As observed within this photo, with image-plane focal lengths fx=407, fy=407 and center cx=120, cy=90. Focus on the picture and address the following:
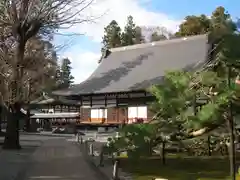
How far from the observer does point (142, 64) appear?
36906mm

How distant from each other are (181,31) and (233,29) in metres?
41.9

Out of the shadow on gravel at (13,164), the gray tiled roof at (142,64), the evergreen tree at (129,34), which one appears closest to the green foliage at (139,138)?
the shadow on gravel at (13,164)

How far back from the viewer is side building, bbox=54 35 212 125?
111 feet

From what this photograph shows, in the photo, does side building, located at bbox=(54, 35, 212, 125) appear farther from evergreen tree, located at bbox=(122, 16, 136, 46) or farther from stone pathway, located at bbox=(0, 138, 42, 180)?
evergreen tree, located at bbox=(122, 16, 136, 46)

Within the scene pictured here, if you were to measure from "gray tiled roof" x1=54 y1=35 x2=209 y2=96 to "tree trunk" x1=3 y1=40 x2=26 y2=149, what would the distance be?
40.8ft

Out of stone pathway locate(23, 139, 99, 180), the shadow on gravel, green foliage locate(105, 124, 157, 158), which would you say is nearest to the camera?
green foliage locate(105, 124, 157, 158)

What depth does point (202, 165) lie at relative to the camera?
1509cm

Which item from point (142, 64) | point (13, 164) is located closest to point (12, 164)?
point (13, 164)

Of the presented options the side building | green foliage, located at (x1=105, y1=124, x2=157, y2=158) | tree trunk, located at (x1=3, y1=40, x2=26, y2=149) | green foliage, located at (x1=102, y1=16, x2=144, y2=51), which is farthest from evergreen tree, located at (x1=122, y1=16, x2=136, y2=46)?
green foliage, located at (x1=105, y1=124, x2=157, y2=158)

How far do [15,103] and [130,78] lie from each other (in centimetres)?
1472

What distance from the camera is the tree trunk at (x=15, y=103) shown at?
848 inches

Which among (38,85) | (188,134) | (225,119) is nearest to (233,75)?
(225,119)

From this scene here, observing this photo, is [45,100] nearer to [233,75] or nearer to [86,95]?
[86,95]

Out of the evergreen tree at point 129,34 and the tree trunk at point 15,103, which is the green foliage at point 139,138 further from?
the evergreen tree at point 129,34
